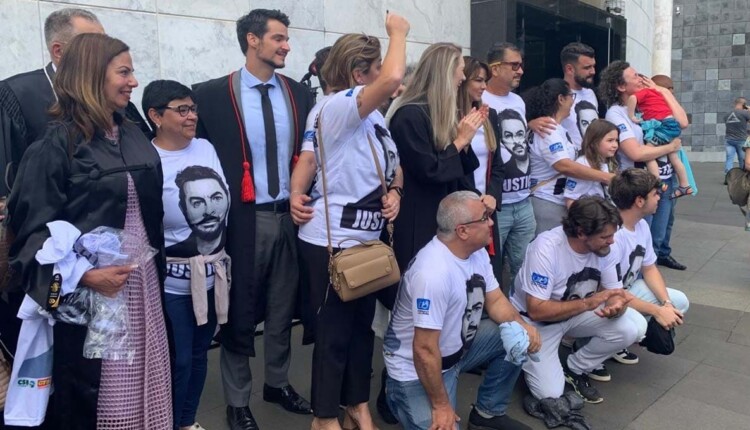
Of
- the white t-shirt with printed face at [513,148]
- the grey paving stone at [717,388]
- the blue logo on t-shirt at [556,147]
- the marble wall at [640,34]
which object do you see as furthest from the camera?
the marble wall at [640,34]

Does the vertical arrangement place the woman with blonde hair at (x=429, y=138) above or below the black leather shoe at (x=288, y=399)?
above

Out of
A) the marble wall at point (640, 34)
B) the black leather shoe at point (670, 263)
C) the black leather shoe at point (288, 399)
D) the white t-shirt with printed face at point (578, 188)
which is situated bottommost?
the black leather shoe at point (670, 263)

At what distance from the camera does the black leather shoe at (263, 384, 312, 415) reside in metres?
3.59

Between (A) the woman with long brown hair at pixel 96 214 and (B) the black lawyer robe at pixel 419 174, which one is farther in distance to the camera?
(B) the black lawyer robe at pixel 419 174

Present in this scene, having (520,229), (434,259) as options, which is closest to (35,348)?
(434,259)

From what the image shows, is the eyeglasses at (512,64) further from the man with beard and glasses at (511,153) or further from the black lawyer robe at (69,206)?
the black lawyer robe at (69,206)

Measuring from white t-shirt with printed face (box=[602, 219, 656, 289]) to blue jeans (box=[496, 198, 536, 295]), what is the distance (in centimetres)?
Answer: 61

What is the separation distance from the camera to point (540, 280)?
11.7ft

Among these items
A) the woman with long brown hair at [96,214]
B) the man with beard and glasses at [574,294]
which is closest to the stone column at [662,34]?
the man with beard and glasses at [574,294]

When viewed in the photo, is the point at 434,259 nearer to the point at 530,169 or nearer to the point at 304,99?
the point at 304,99

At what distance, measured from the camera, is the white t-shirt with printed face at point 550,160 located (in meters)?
4.66

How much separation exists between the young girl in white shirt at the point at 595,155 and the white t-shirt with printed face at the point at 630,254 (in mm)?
→ 566

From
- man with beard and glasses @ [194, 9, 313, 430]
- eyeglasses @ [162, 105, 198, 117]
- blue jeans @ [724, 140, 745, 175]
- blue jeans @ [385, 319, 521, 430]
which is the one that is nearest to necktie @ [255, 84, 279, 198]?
man with beard and glasses @ [194, 9, 313, 430]

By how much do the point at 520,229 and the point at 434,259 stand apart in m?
1.68
